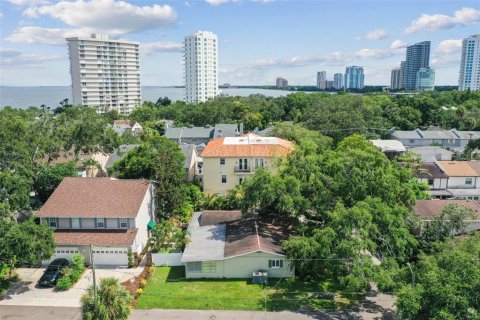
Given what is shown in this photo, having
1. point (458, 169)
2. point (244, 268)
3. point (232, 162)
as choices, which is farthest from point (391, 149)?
point (244, 268)

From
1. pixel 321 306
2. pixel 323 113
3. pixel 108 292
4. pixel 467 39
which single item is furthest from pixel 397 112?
pixel 467 39

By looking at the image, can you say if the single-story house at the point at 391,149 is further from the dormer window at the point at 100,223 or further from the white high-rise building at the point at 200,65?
the white high-rise building at the point at 200,65

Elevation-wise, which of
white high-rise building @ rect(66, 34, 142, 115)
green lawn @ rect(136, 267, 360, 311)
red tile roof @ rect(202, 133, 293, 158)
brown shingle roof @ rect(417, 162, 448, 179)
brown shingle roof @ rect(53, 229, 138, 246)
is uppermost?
white high-rise building @ rect(66, 34, 142, 115)

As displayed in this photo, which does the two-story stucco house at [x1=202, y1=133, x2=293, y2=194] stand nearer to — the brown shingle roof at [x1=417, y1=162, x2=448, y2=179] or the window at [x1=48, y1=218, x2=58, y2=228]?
the brown shingle roof at [x1=417, y1=162, x2=448, y2=179]

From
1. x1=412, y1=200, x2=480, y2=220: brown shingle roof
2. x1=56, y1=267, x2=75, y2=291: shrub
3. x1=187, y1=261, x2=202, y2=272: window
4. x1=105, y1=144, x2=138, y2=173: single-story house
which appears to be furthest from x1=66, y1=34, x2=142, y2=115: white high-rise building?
x1=412, y1=200, x2=480, y2=220: brown shingle roof

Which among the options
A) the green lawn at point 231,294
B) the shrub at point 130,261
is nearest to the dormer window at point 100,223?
the shrub at point 130,261

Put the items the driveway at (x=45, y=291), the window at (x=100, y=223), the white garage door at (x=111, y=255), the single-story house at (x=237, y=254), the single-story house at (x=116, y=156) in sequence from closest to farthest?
1. the driveway at (x=45, y=291)
2. the single-story house at (x=237, y=254)
3. the white garage door at (x=111, y=255)
4. the window at (x=100, y=223)
5. the single-story house at (x=116, y=156)
